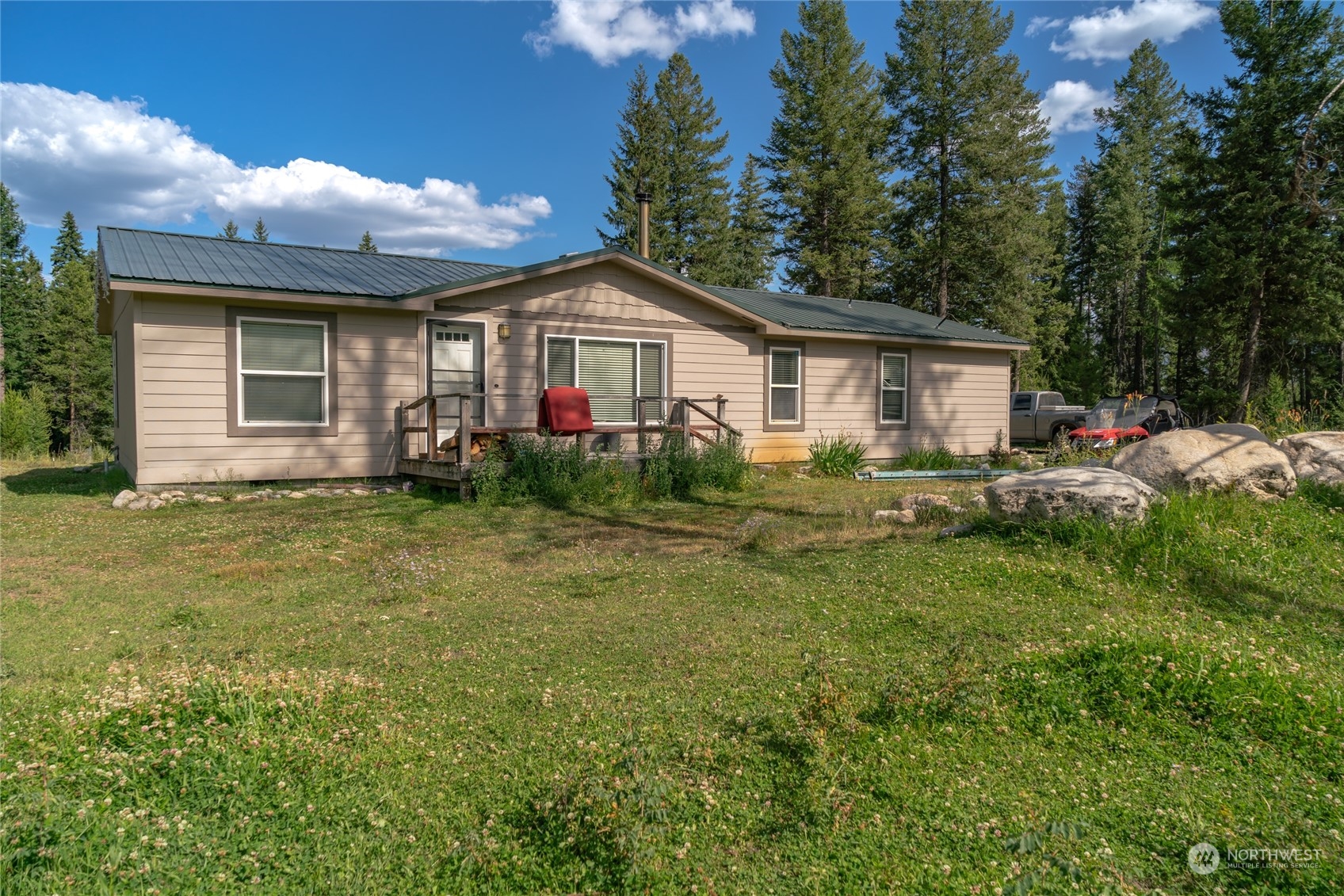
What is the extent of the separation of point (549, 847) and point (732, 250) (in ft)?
124

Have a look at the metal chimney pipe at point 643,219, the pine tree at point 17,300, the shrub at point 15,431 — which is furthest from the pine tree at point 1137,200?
the pine tree at point 17,300

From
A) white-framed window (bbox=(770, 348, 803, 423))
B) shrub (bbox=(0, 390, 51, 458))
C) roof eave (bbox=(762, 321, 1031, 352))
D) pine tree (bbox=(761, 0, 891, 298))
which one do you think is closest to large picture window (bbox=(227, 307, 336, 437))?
roof eave (bbox=(762, 321, 1031, 352))

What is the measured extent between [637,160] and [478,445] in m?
27.8

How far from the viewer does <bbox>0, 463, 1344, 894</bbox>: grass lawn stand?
2410mm

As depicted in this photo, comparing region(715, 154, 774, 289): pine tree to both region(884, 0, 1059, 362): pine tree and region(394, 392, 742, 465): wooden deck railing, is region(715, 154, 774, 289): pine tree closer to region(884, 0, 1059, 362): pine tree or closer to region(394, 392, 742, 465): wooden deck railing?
region(884, 0, 1059, 362): pine tree

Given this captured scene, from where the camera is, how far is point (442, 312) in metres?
11.5

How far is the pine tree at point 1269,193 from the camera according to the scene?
20922 millimetres

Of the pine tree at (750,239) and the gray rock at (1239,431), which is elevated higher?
the pine tree at (750,239)

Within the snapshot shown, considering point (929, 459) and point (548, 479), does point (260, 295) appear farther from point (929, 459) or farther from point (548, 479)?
point (929, 459)

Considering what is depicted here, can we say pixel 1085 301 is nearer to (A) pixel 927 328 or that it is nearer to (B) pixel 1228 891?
(A) pixel 927 328

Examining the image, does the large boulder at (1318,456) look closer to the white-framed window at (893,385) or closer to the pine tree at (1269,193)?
the white-framed window at (893,385)

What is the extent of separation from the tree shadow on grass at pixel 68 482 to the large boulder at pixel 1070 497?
11.0 metres

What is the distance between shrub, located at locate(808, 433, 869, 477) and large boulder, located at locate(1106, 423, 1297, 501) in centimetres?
663

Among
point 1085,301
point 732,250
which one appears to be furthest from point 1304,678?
point 1085,301
